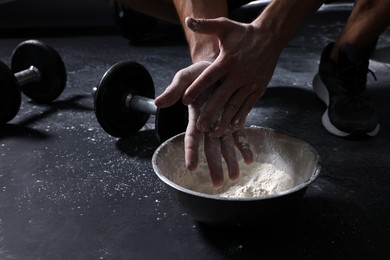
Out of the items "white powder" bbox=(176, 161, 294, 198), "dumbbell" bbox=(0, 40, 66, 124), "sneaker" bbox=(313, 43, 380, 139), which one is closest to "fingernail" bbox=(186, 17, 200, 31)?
"white powder" bbox=(176, 161, 294, 198)

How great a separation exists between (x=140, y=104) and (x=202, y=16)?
0.97ft

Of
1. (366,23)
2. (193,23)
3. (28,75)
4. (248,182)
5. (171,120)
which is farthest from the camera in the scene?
(28,75)

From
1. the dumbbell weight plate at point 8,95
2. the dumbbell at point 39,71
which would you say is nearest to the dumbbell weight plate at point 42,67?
the dumbbell at point 39,71

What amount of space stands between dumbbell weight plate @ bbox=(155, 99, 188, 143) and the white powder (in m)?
0.20

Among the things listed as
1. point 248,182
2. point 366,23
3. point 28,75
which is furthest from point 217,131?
point 28,75

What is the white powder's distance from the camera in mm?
788

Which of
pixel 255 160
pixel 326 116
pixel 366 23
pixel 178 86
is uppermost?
pixel 178 86

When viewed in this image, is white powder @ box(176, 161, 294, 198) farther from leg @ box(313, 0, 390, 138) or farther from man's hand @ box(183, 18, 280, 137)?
leg @ box(313, 0, 390, 138)

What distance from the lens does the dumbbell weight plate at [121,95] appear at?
1.09 metres

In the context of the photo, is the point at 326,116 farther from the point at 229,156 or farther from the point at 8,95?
the point at 8,95

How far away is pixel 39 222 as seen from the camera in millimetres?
822

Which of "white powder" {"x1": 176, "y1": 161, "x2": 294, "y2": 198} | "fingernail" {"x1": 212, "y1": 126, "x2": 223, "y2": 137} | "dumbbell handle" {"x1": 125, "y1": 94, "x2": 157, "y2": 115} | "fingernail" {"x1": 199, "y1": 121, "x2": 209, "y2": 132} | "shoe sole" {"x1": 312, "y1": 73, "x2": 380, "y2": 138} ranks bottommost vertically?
"shoe sole" {"x1": 312, "y1": 73, "x2": 380, "y2": 138}

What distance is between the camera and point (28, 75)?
133 centimetres

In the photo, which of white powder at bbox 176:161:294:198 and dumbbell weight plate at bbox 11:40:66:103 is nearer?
white powder at bbox 176:161:294:198
